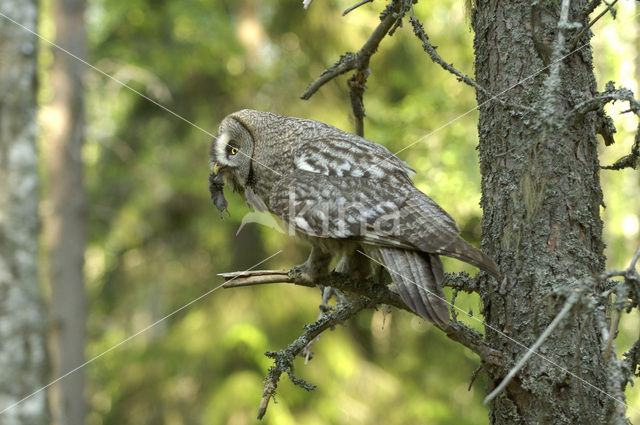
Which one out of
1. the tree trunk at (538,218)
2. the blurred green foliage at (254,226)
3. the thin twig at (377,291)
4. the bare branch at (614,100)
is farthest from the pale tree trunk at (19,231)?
the bare branch at (614,100)

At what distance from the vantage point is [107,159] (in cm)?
1441

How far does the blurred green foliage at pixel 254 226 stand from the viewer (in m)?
7.51

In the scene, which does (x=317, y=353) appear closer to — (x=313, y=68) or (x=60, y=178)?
(x=313, y=68)

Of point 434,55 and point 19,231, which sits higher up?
point 19,231

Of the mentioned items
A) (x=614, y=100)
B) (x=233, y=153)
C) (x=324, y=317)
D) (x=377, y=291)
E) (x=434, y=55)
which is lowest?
(x=324, y=317)

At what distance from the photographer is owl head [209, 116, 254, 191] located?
386cm

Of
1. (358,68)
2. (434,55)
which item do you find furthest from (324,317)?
(358,68)

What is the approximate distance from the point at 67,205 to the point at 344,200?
9.47 m

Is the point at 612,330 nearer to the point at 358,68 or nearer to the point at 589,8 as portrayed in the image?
the point at 589,8

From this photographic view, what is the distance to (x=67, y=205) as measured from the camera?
11164mm

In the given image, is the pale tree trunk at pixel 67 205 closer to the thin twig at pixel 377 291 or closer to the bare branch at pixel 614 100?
the thin twig at pixel 377 291

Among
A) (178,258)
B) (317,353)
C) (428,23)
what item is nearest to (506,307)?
(317,353)

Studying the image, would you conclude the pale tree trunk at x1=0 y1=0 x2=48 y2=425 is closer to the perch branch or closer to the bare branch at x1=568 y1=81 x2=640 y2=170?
the perch branch

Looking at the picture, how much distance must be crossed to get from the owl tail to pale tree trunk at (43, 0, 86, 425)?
9653 mm
